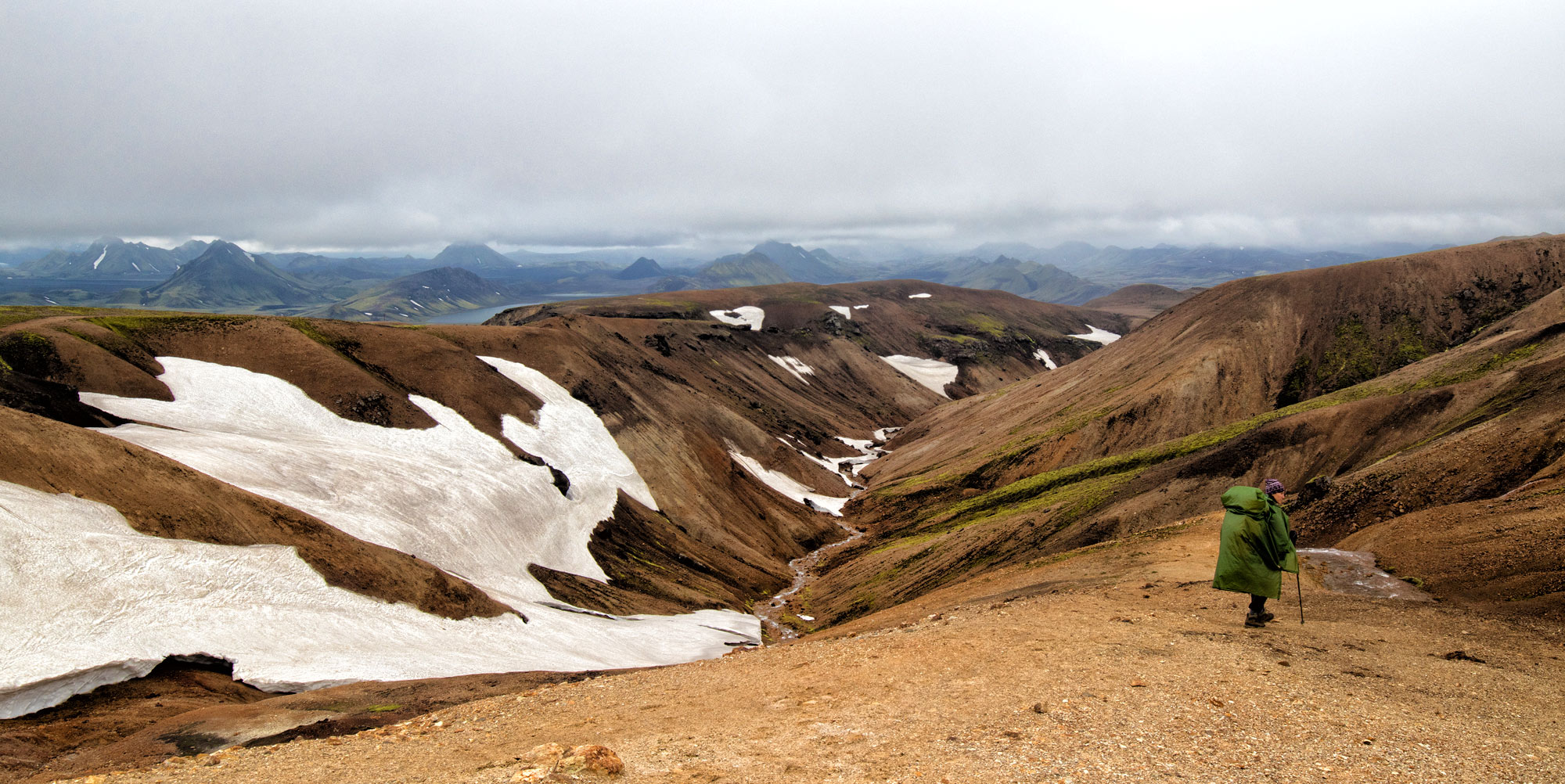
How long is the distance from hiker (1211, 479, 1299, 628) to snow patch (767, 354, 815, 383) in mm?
146299

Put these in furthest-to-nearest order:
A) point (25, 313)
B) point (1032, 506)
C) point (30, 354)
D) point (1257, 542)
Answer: point (1032, 506) → point (25, 313) → point (30, 354) → point (1257, 542)

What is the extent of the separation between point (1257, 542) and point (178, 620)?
31001 millimetres

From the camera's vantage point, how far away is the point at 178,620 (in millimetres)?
23781

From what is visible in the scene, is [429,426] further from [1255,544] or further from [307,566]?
[1255,544]

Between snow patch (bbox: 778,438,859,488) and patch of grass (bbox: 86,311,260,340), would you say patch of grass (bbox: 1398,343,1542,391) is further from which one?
patch of grass (bbox: 86,311,260,340)

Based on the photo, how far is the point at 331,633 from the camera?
27203 mm

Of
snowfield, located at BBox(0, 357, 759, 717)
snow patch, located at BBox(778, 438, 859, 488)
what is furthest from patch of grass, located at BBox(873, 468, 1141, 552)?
snow patch, located at BBox(778, 438, 859, 488)

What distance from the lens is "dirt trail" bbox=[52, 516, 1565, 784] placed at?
1000cm

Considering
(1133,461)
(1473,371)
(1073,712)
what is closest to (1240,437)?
(1133,461)

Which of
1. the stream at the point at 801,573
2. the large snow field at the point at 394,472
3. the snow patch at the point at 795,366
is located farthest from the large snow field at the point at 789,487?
the snow patch at the point at 795,366

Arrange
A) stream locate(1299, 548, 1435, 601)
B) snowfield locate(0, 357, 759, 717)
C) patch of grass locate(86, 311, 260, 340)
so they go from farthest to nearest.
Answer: patch of grass locate(86, 311, 260, 340), snowfield locate(0, 357, 759, 717), stream locate(1299, 548, 1435, 601)

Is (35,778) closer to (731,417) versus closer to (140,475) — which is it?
(140,475)

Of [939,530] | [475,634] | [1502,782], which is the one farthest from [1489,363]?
[475,634]

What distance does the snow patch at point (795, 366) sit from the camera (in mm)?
164250
